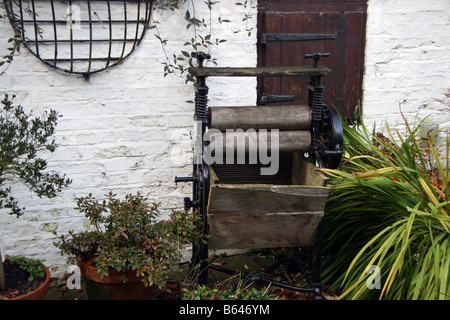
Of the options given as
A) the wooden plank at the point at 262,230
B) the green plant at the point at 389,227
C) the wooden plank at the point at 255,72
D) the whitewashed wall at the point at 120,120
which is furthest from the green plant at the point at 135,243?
the green plant at the point at 389,227

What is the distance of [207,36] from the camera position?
134 inches

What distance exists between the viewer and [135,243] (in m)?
2.94

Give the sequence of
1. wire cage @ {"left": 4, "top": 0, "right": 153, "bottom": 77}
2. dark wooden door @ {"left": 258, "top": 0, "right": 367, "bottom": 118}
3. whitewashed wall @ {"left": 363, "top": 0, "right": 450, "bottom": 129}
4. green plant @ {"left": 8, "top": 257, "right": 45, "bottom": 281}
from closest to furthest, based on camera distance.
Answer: green plant @ {"left": 8, "top": 257, "right": 45, "bottom": 281}, wire cage @ {"left": 4, "top": 0, "right": 153, "bottom": 77}, dark wooden door @ {"left": 258, "top": 0, "right": 367, "bottom": 118}, whitewashed wall @ {"left": 363, "top": 0, "right": 450, "bottom": 129}

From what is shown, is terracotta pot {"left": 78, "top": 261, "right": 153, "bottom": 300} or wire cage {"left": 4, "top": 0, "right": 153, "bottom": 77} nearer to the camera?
terracotta pot {"left": 78, "top": 261, "right": 153, "bottom": 300}

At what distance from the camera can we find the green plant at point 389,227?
8.87 ft

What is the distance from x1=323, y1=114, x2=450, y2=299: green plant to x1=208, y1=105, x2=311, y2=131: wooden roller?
1.31 feet

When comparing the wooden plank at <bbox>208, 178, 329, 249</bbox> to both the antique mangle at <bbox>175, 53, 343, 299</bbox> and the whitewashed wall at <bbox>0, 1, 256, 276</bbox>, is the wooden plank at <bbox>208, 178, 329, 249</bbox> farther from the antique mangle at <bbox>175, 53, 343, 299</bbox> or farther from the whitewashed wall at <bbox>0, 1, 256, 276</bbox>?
the whitewashed wall at <bbox>0, 1, 256, 276</bbox>

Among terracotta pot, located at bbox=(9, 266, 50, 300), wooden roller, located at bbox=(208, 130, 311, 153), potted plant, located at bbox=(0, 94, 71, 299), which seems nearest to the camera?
potted plant, located at bbox=(0, 94, 71, 299)

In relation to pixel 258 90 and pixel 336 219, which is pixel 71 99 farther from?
pixel 336 219

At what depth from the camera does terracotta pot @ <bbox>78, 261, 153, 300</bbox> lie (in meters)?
2.88

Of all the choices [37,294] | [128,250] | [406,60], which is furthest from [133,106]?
[406,60]

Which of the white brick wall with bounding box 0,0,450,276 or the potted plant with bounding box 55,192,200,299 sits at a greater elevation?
the white brick wall with bounding box 0,0,450,276

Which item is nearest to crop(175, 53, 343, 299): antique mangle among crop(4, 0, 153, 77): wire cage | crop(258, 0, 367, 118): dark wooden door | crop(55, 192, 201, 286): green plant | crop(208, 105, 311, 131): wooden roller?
crop(208, 105, 311, 131): wooden roller

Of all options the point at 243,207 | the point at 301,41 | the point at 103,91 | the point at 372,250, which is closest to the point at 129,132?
the point at 103,91
